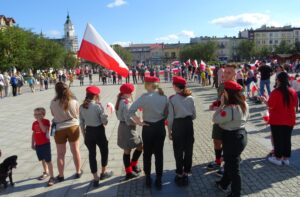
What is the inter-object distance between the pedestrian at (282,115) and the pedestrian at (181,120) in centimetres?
183

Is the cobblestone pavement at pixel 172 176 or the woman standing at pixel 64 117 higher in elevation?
the woman standing at pixel 64 117

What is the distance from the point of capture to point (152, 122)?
18.1 feet

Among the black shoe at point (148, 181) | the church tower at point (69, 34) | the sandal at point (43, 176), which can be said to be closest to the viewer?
the black shoe at point (148, 181)

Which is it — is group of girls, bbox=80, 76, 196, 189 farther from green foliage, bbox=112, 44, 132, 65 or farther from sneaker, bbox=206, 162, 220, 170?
green foliage, bbox=112, 44, 132, 65

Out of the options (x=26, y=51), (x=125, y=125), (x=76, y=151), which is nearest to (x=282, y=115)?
(x=125, y=125)

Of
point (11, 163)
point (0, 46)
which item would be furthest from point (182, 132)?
point (0, 46)

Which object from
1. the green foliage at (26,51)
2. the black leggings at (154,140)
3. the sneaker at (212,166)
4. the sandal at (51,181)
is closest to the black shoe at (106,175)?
the sandal at (51,181)

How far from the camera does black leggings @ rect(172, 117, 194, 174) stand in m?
5.64

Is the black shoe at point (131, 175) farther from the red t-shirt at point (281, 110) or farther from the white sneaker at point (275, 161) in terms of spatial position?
the red t-shirt at point (281, 110)

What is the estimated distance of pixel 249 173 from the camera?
622cm

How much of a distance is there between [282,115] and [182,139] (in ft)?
6.88

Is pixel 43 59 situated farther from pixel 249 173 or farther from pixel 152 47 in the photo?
pixel 152 47

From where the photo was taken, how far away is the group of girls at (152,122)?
218 inches

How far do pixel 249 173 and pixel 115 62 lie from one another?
10.3 feet
